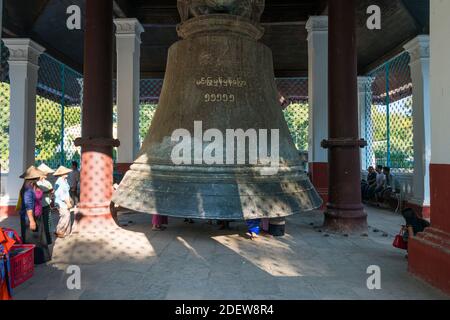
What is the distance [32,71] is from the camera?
8.05 m

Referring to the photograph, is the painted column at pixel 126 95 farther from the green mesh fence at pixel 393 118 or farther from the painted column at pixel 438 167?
the green mesh fence at pixel 393 118

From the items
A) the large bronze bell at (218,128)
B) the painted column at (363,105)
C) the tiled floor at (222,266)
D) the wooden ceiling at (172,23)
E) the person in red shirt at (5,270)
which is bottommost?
the tiled floor at (222,266)

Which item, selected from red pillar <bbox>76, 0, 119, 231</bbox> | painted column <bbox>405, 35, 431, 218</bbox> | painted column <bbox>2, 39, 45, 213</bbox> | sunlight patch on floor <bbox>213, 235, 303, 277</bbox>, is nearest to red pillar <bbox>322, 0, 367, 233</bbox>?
sunlight patch on floor <bbox>213, 235, 303, 277</bbox>

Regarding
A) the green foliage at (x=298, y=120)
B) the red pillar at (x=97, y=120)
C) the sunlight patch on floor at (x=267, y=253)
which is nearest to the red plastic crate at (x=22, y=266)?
the red pillar at (x=97, y=120)

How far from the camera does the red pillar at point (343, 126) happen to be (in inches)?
218

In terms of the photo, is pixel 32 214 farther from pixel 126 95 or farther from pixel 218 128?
pixel 126 95

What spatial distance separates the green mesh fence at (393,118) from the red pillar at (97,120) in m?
7.30

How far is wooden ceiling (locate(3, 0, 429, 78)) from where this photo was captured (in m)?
7.40

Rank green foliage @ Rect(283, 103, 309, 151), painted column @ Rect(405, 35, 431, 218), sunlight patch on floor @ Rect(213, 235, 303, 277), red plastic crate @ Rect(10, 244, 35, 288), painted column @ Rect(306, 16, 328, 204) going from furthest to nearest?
1. green foliage @ Rect(283, 103, 309, 151)
2. painted column @ Rect(306, 16, 328, 204)
3. painted column @ Rect(405, 35, 431, 218)
4. sunlight patch on floor @ Rect(213, 235, 303, 277)
5. red plastic crate @ Rect(10, 244, 35, 288)

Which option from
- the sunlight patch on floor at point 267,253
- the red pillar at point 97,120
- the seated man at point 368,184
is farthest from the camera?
the seated man at point 368,184

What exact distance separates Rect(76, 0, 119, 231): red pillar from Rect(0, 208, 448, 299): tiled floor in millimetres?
506

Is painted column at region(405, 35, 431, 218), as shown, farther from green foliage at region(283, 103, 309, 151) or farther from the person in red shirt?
green foliage at region(283, 103, 309, 151)

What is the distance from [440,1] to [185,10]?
2.29 m

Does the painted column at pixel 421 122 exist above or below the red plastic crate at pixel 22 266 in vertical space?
above
